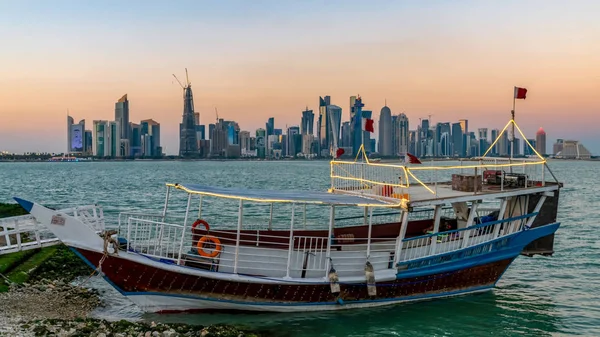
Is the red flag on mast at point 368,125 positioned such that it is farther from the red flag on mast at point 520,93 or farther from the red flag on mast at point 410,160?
the red flag on mast at point 520,93

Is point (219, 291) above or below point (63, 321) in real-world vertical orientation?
above

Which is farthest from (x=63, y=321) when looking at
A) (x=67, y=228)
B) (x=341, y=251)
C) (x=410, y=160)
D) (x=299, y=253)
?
(x=410, y=160)

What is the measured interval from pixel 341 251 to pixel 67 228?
283 inches

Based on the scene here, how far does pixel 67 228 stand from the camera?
1271cm

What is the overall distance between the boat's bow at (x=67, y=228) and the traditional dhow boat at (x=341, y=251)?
0.02 m

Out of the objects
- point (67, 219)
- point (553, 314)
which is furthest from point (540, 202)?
point (67, 219)

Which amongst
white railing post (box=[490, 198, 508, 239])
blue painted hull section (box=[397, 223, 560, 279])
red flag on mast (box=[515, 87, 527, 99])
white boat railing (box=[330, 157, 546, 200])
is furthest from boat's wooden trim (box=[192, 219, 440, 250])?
red flag on mast (box=[515, 87, 527, 99])

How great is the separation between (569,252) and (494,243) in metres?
11.9

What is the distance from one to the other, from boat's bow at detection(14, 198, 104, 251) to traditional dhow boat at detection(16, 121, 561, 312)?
0.02 m

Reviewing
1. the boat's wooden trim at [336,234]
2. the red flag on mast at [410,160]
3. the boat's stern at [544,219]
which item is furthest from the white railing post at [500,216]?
the red flag on mast at [410,160]

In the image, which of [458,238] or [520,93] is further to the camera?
[520,93]

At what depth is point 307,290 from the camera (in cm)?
1394

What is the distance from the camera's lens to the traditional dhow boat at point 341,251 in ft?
43.2

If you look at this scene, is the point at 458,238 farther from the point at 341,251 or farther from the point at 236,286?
the point at 236,286
